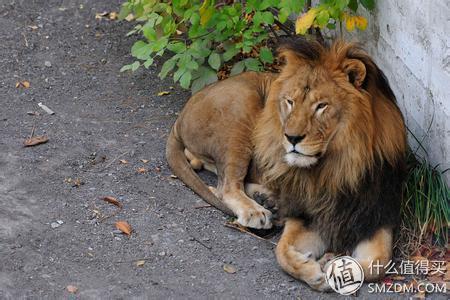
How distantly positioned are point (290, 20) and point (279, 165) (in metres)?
2.37

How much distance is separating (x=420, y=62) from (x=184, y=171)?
4.89ft

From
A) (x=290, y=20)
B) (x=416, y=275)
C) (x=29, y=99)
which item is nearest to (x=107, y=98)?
(x=29, y=99)

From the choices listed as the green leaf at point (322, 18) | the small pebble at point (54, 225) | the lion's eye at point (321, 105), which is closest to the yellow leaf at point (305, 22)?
the green leaf at point (322, 18)

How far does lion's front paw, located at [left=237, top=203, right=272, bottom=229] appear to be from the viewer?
507 cm

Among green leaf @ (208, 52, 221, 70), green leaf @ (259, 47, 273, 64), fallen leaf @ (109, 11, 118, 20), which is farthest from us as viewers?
fallen leaf @ (109, 11, 118, 20)

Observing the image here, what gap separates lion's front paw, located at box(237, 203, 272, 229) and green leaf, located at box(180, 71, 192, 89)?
1164 millimetres

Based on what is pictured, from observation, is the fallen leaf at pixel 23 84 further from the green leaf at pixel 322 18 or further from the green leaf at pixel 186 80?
the green leaf at pixel 322 18

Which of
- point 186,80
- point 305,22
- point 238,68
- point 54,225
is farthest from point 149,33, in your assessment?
point 54,225

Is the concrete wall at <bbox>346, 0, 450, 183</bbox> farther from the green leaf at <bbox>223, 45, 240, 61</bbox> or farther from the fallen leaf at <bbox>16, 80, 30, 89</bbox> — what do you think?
the fallen leaf at <bbox>16, 80, 30, 89</bbox>

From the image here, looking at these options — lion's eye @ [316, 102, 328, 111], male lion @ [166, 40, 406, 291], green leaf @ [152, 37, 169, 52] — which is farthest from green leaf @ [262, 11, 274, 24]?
lion's eye @ [316, 102, 328, 111]

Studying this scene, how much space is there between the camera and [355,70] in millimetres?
4570

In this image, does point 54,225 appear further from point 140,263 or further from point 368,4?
point 368,4

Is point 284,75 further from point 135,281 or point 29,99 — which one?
point 29,99

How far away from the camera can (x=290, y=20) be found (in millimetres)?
6957
